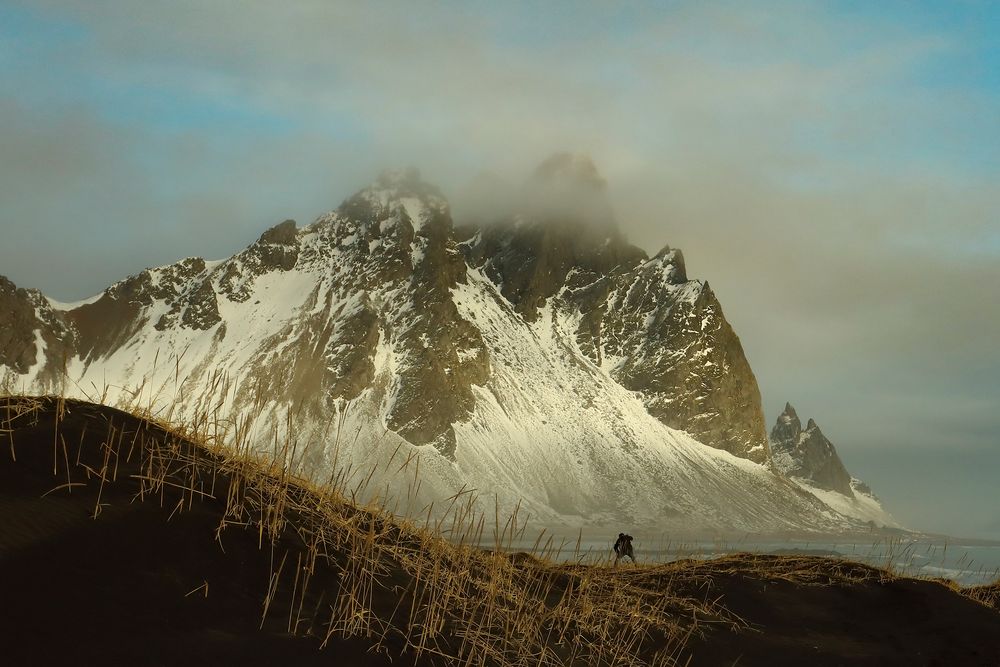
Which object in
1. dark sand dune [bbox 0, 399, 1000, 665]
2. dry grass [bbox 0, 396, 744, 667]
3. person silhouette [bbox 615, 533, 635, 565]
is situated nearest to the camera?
dark sand dune [bbox 0, 399, 1000, 665]

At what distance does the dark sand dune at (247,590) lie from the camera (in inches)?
302

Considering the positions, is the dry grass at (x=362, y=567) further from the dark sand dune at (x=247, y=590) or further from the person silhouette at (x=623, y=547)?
the person silhouette at (x=623, y=547)

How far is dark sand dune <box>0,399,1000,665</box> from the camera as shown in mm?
7664

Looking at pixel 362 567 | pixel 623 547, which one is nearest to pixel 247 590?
pixel 362 567

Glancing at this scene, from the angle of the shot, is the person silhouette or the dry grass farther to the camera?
the person silhouette

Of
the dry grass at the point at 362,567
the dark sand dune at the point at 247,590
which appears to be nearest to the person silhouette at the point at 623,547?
the dark sand dune at the point at 247,590

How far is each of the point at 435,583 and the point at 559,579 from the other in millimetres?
4906

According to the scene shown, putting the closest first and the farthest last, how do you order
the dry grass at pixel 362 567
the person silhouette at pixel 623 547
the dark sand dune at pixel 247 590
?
the dark sand dune at pixel 247 590, the dry grass at pixel 362 567, the person silhouette at pixel 623 547

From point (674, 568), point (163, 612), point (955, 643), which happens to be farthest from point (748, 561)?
point (163, 612)

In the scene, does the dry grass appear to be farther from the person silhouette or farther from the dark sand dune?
the person silhouette

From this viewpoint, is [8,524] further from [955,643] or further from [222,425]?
[955,643]

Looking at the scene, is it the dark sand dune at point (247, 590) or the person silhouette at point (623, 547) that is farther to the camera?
the person silhouette at point (623, 547)

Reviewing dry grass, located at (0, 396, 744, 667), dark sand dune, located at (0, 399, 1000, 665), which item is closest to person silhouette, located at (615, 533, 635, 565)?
dark sand dune, located at (0, 399, 1000, 665)

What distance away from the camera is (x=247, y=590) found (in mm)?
8844
